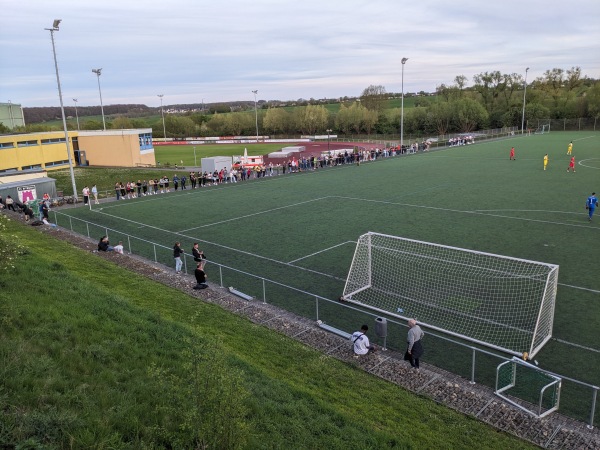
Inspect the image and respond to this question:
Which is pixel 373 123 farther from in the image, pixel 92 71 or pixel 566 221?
pixel 566 221

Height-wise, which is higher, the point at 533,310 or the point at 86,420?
the point at 86,420

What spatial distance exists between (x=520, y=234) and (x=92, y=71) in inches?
Answer: 1935

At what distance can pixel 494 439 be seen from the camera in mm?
7887

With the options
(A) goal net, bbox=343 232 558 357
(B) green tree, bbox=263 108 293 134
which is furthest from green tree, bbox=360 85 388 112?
(A) goal net, bbox=343 232 558 357

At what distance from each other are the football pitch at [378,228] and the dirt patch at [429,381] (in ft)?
2.02

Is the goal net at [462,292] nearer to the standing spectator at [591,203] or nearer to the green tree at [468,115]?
the standing spectator at [591,203]

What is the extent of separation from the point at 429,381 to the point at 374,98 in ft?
385

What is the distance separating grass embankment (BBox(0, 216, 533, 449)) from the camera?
18.8 ft

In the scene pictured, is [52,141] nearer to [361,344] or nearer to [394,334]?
[394,334]

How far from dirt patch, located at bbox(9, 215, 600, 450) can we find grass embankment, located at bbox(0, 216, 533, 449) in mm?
380

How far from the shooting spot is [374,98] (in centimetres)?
12056

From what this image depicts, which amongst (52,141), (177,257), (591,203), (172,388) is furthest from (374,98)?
(172,388)

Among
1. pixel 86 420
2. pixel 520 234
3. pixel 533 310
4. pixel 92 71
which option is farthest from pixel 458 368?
pixel 92 71

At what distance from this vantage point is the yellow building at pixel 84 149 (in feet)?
158
